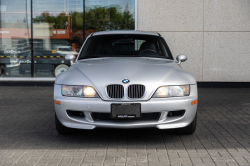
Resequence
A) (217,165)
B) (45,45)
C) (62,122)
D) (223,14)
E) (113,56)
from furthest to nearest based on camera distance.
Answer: (45,45), (223,14), (113,56), (62,122), (217,165)

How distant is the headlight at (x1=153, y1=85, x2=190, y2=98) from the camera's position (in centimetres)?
434

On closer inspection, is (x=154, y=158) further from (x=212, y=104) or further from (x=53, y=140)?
(x=212, y=104)

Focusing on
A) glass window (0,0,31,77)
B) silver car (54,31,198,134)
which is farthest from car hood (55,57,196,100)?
glass window (0,0,31,77)

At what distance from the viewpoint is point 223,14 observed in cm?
1129

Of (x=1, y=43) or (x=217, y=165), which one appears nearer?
(x=217, y=165)

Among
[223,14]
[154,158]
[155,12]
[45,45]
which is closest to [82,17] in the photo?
[45,45]

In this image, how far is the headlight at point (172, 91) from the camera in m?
4.34

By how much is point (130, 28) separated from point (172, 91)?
769 cm

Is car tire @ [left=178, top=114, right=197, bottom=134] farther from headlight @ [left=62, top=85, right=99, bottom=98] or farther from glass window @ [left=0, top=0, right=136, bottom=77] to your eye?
glass window @ [left=0, top=0, right=136, bottom=77]

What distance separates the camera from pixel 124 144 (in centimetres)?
451

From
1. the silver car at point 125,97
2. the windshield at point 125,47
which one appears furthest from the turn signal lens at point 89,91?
the windshield at point 125,47

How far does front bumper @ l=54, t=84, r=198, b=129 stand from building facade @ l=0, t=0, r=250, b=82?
23.3 ft

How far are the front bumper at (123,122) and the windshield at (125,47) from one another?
1.33 metres

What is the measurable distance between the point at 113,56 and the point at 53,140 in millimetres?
1683
